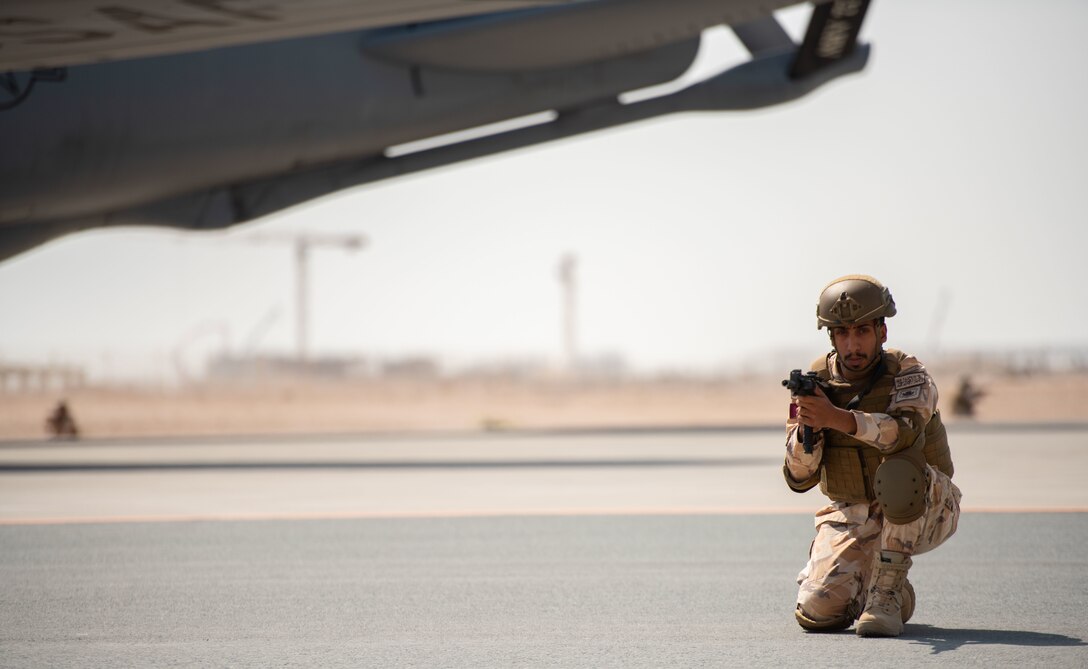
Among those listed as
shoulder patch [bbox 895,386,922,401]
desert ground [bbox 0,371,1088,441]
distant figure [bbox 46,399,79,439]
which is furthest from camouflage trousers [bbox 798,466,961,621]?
desert ground [bbox 0,371,1088,441]

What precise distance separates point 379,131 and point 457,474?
6410 millimetres

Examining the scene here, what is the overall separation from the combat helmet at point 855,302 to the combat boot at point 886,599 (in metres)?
1.04

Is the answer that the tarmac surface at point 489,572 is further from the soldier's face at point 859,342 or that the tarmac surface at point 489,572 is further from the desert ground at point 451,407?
the desert ground at point 451,407

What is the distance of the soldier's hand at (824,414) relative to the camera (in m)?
4.89

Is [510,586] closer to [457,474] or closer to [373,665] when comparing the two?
[373,665]

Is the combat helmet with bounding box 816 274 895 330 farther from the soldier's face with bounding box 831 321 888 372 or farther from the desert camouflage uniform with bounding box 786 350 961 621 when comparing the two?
the desert camouflage uniform with bounding box 786 350 961 621

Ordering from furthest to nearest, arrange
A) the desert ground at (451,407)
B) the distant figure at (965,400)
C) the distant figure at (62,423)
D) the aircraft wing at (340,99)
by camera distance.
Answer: the desert ground at (451,407) → the distant figure at (965,400) → the distant figure at (62,423) → the aircraft wing at (340,99)

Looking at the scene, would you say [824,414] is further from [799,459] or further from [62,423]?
[62,423]

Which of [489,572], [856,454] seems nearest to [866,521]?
[856,454]

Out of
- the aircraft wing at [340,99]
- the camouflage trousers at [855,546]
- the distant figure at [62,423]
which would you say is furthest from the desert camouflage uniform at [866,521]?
the distant figure at [62,423]

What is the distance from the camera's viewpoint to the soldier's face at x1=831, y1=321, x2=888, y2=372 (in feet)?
17.0

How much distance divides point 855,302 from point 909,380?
0.42m

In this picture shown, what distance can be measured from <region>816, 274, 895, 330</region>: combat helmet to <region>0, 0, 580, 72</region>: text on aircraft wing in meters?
3.75

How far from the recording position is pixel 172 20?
8625 millimetres
